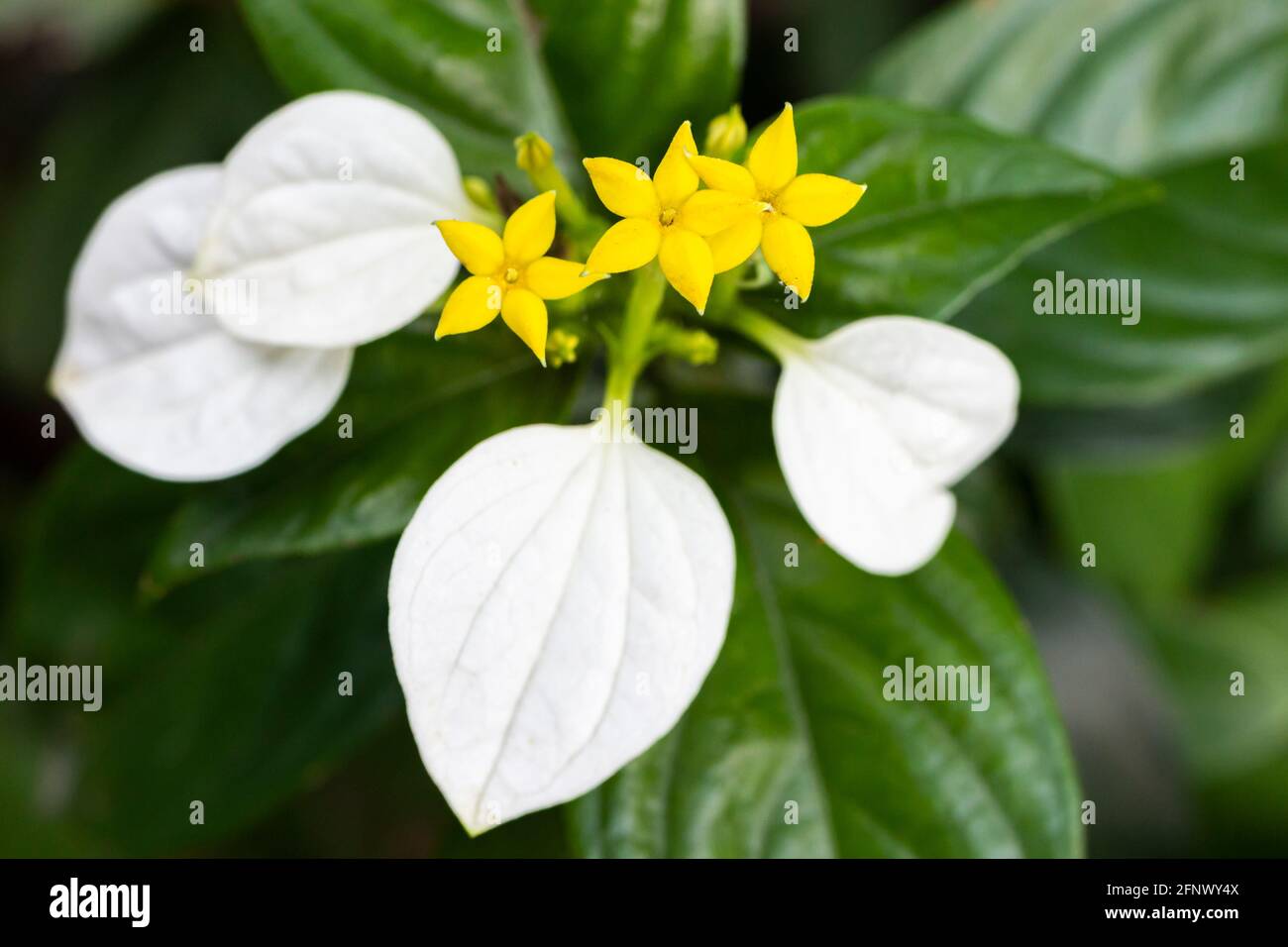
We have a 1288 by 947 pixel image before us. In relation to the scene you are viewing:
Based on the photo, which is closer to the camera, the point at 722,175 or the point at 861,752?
the point at 722,175

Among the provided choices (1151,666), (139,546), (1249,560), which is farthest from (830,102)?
(1249,560)

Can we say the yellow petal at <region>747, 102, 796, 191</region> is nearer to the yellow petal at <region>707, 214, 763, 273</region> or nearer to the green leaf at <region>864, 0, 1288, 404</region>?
the yellow petal at <region>707, 214, 763, 273</region>

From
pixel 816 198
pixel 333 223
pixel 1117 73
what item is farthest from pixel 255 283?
pixel 1117 73

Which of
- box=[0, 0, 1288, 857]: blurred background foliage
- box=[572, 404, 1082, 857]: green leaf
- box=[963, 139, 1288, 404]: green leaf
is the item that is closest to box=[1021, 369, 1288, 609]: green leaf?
box=[0, 0, 1288, 857]: blurred background foliage

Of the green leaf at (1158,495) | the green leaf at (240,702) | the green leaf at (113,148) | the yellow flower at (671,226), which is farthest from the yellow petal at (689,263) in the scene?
the green leaf at (113,148)

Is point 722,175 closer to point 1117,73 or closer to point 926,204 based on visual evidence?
point 926,204

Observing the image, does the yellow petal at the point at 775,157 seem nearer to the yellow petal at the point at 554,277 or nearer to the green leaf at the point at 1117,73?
the yellow petal at the point at 554,277
